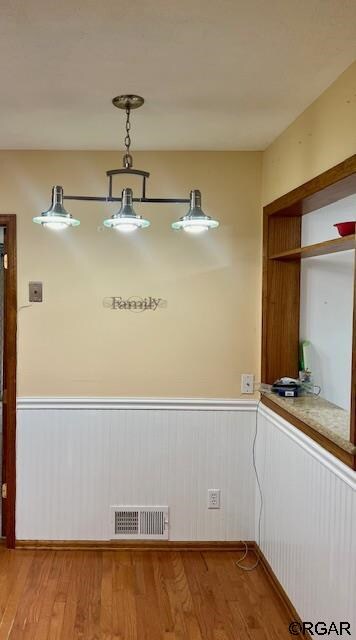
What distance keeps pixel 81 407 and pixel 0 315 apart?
788 millimetres

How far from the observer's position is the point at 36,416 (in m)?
3.07

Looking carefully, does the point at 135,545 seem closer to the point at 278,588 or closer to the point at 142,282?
the point at 278,588

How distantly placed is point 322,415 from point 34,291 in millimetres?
1826

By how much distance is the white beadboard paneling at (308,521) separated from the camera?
6.12 feet

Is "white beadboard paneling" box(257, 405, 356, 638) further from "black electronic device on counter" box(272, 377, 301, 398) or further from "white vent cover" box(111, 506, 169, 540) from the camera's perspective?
"white vent cover" box(111, 506, 169, 540)

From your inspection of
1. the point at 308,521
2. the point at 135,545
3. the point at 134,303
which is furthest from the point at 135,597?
the point at 134,303

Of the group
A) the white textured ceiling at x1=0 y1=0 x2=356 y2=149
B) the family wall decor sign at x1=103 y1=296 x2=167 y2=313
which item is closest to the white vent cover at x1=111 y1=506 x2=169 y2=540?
the family wall decor sign at x1=103 y1=296 x2=167 y2=313

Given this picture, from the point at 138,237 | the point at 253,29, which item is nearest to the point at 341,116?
the point at 253,29

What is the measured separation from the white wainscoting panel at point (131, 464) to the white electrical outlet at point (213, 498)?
3 cm

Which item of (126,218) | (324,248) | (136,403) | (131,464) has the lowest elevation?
(131,464)

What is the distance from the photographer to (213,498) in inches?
A: 122

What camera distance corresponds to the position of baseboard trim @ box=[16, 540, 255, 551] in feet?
10.0

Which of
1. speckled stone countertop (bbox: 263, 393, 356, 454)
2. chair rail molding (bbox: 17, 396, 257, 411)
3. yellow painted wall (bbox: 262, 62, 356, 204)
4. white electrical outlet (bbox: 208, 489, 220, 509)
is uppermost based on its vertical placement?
yellow painted wall (bbox: 262, 62, 356, 204)

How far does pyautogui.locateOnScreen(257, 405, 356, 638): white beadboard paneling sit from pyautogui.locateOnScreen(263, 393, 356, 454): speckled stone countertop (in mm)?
95
